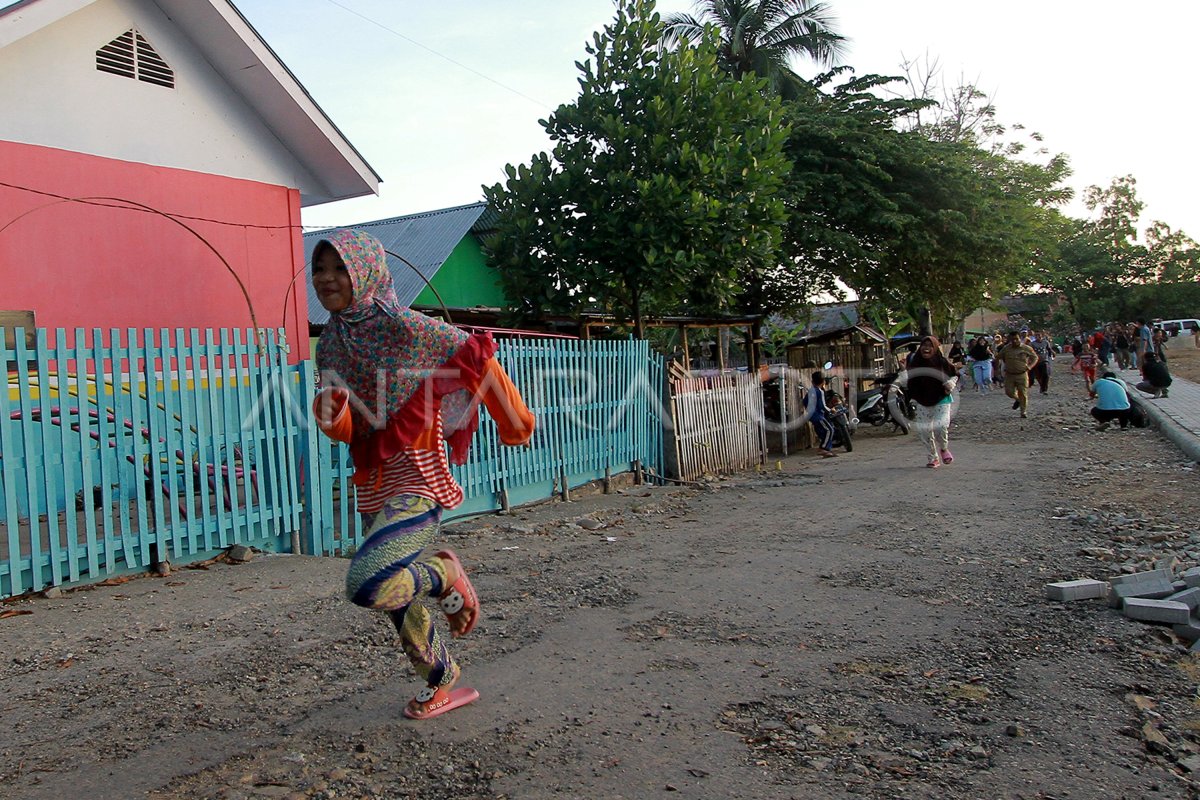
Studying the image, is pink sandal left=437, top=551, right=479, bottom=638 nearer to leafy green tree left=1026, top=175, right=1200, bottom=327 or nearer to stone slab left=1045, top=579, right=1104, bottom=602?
stone slab left=1045, top=579, right=1104, bottom=602

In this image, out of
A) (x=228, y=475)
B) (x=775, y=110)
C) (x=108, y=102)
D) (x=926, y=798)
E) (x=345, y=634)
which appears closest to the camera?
(x=926, y=798)

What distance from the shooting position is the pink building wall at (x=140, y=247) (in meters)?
8.24

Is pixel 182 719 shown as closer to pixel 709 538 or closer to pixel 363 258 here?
pixel 363 258

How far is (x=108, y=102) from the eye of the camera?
9.02 metres

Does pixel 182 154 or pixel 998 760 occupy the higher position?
pixel 182 154

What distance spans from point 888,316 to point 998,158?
6727 millimetres

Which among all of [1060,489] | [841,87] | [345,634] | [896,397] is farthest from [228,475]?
[841,87]

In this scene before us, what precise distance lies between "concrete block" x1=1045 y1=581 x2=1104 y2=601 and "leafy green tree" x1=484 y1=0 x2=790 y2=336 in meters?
7.25

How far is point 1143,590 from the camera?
4.99 m

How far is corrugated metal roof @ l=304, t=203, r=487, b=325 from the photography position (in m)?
19.5

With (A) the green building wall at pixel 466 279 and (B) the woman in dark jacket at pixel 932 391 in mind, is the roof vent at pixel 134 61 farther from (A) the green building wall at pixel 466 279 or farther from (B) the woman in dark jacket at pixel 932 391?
(A) the green building wall at pixel 466 279

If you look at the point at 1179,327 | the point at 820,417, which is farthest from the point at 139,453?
the point at 1179,327

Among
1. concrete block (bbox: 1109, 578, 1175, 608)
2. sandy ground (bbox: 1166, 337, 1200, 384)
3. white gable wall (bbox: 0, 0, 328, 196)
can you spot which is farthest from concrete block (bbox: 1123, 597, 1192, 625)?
sandy ground (bbox: 1166, 337, 1200, 384)

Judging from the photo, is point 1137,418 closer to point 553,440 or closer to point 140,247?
point 553,440
